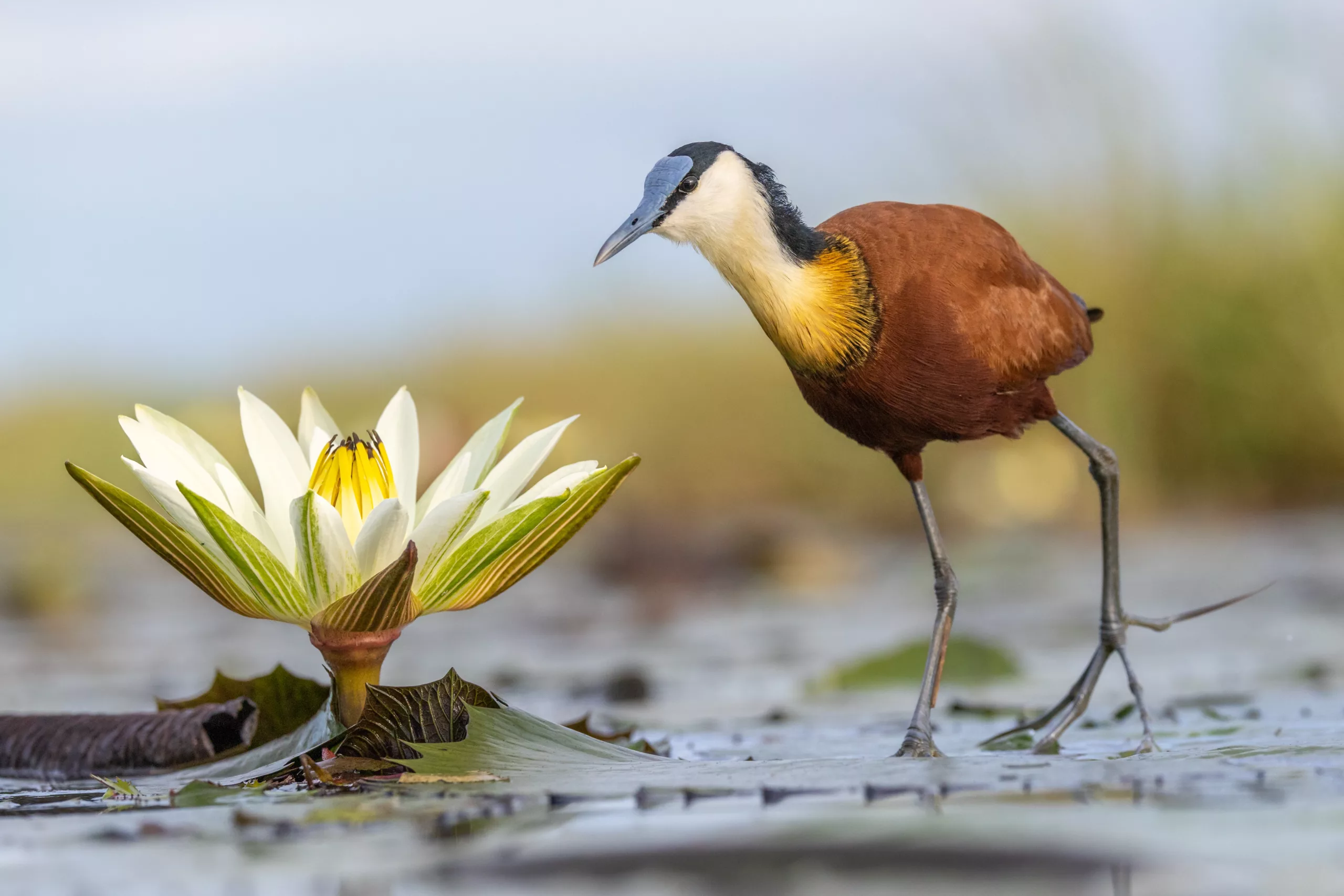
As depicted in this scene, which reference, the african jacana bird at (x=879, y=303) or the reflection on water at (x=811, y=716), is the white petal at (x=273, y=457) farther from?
the african jacana bird at (x=879, y=303)

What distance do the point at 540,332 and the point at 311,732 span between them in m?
7.45

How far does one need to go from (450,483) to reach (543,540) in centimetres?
19

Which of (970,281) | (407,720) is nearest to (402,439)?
(407,720)

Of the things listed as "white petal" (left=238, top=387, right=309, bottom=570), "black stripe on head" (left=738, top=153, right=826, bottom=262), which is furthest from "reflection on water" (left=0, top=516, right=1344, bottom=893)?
"black stripe on head" (left=738, top=153, right=826, bottom=262)

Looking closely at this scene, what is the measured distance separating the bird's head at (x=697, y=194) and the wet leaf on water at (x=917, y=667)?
3.68 ft

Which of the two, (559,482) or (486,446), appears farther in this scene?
(486,446)

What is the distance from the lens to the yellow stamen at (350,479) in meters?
1.91

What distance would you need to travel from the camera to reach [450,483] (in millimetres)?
2049

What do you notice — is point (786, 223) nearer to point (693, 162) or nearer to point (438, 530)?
point (693, 162)

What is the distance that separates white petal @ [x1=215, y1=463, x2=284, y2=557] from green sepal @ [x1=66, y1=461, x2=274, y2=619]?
A: 7cm

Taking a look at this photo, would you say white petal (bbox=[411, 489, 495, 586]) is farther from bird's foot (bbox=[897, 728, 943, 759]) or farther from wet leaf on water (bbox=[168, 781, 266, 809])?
bird's foot (bbox=[897, 728, 943, 759])

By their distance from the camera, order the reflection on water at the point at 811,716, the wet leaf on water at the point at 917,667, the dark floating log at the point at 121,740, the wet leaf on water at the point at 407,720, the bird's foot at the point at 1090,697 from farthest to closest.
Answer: the wet leaf on water at the point at 917,667, the bird's foot at the point at 1090,697, the dark floating log at the point at 121,740, the wet leaf on water at the point at 407,720, the reflection on water at the point at 811,716

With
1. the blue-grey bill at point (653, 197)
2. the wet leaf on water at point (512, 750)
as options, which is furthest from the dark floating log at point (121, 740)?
the blue-grey bill at point (653, 197)

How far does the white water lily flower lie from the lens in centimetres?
179
